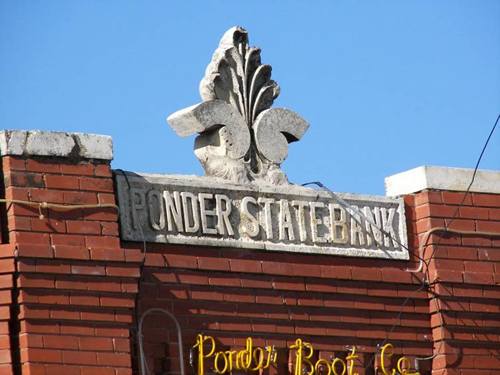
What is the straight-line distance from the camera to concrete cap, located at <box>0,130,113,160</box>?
1743cm

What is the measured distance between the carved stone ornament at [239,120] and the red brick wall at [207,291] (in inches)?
34.7

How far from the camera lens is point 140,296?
17875mm

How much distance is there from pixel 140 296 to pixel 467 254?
3619 millimetres

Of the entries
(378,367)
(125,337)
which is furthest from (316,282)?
(125,337)

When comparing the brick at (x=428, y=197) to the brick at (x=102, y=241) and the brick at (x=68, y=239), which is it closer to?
the brick at (x=102, y=241)

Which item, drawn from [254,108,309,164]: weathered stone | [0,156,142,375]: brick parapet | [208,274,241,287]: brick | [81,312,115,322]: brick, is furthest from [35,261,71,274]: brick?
[254,108,309,164]: weathered stone

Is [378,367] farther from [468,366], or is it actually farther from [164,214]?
[164,214]

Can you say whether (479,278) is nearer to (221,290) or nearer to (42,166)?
(221,290)

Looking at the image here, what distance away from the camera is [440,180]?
19719 millimetres

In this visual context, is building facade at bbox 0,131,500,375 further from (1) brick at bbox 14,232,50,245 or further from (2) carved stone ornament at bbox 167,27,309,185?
(2) carved stone ornament at bbox 167,27,309,185

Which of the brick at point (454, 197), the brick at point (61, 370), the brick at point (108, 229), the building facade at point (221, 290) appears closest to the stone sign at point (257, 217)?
the building facade at point (221, 290)

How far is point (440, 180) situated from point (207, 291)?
113 inches

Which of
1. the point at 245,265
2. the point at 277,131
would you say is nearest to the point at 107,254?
the point at 245,265

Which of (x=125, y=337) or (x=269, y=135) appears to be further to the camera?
(x=269, y=135)
